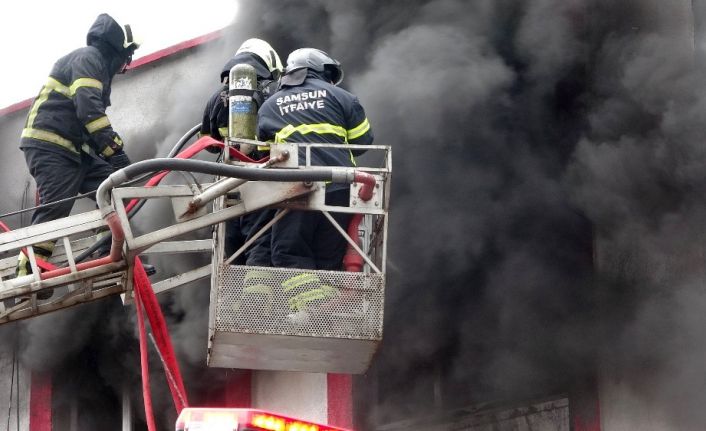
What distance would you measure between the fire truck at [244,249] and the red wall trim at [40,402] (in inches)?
106

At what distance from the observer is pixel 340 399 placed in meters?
8.57

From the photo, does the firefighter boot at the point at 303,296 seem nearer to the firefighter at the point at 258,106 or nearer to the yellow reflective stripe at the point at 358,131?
the firefighter at the point at 258,106

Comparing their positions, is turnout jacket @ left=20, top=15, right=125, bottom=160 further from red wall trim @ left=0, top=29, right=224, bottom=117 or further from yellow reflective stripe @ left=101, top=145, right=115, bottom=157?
red wall trim @ left=0, top=29, right=224, bottom=117

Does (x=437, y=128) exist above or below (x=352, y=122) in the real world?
above

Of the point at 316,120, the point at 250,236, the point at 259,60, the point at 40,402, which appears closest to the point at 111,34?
the point at 259,60

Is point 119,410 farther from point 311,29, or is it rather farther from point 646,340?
point 646,340

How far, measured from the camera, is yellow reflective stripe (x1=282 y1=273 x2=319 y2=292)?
20.8ft

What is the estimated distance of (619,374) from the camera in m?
8.15

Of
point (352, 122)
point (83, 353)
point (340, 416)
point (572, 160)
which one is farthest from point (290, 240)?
point (83, 353)

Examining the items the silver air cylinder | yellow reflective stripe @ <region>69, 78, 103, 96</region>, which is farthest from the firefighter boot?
yellow reflective stripe @ <region>69, 78, 103, 96</region>

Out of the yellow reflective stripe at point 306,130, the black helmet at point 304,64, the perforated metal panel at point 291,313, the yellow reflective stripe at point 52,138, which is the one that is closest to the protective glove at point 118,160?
the yellow reflective stripe at point 52,138

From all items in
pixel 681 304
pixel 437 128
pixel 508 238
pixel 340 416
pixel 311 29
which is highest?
pixel 311 29

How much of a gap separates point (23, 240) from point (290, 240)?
132 cm

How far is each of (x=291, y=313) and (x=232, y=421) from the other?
219 centimetres
